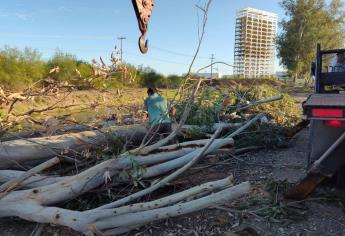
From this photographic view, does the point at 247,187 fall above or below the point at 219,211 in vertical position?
above

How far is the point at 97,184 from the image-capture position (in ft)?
13.9

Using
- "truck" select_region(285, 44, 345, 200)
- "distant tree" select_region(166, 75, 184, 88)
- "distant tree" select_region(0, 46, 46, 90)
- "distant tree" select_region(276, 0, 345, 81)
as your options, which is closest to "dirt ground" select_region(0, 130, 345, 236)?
"truck" select_region(285, 44, 345, 200)

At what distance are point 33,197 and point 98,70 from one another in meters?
1.44

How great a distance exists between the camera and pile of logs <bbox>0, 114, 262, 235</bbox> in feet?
11.7

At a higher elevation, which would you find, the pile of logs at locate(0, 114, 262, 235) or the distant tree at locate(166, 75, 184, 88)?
the distant tree at locate(166, 75, 184, 88)

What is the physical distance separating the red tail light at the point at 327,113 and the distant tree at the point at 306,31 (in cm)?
3767

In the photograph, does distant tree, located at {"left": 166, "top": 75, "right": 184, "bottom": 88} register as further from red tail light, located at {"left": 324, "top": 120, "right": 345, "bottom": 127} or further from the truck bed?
red tail light, located at {"left": 324, "top": 120, "right": 345, "bottom": 127}

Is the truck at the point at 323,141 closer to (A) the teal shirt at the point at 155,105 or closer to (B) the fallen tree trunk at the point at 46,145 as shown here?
(B) the fallen tree trunk at the point at 46,145

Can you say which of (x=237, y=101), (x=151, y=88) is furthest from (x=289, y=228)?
(x=237, y=101)

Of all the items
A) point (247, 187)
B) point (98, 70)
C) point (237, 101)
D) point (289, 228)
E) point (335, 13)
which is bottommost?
point (289, 228)

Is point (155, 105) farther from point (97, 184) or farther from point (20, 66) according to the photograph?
point (20, 66)

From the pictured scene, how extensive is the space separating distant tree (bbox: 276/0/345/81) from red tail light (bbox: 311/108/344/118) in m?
37.7

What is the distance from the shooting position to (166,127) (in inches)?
239

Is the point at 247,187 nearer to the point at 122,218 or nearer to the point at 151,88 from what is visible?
the point at 122,218
